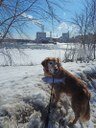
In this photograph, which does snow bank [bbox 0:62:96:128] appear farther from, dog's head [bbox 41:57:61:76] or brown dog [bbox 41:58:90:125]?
dog's head [bbox 41:57:61:76]

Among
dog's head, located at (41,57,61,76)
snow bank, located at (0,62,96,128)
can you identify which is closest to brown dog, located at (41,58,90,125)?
dog's head, located at (41,57,61,76)

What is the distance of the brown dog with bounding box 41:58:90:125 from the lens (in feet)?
20.4

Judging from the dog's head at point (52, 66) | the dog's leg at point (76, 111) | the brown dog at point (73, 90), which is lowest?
the dog's leg at point (76, 111)

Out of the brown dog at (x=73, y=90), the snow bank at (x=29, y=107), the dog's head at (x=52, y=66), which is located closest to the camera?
the snow bank at (x=29, y=107)

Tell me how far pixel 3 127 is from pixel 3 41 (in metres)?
4.17

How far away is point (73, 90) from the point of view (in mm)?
6309

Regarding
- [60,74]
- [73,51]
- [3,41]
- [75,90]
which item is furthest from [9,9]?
[73,51]

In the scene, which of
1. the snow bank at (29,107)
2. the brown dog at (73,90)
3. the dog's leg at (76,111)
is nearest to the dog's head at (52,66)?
the brown dog at (73,90)

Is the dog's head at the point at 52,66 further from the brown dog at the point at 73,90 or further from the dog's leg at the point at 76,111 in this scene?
the dog's leg at the point at 76,111

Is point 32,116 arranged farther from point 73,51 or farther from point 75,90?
point 73,51

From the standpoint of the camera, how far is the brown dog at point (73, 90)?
245 inches

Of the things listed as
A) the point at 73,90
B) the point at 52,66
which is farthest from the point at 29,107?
the point at 52,66

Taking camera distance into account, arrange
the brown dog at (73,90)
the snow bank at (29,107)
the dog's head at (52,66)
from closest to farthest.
A: the snow bank at (29,107)
the brown dog at (73,90)
the dog's head at (52,66)

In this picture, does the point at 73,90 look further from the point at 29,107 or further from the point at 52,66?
the point at 29,107
